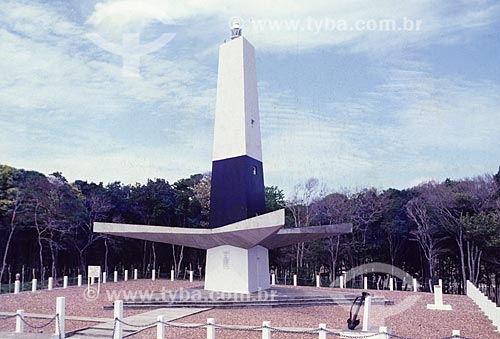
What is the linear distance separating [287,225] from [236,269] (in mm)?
12804

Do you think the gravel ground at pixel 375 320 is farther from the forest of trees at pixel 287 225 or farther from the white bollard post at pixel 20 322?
the forest of trees at pixel 287 225

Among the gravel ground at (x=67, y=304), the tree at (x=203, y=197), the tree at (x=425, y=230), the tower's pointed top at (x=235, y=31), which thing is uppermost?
the tower's pointed top at (x=235, y=31)

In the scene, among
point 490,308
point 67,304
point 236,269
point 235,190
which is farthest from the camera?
point 235,190

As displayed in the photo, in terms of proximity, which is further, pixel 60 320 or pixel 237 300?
pixel 237 300

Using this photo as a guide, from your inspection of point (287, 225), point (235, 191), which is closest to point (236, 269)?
point (235, 191)

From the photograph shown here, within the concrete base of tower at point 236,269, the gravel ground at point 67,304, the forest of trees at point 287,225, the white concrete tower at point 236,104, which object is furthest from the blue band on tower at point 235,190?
the forest of trees at point 287,225

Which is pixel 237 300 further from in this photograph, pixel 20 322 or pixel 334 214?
pixel 334 214

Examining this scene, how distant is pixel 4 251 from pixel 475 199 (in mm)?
24224

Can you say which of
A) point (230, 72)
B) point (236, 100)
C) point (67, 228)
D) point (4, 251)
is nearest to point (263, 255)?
point (236, 100)

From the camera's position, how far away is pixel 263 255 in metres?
17.3

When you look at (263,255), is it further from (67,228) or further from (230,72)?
(67,228)

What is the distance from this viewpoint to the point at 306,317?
40.0 ft

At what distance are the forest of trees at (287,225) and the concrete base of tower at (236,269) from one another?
864cm

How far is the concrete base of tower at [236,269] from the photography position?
1570 cm
